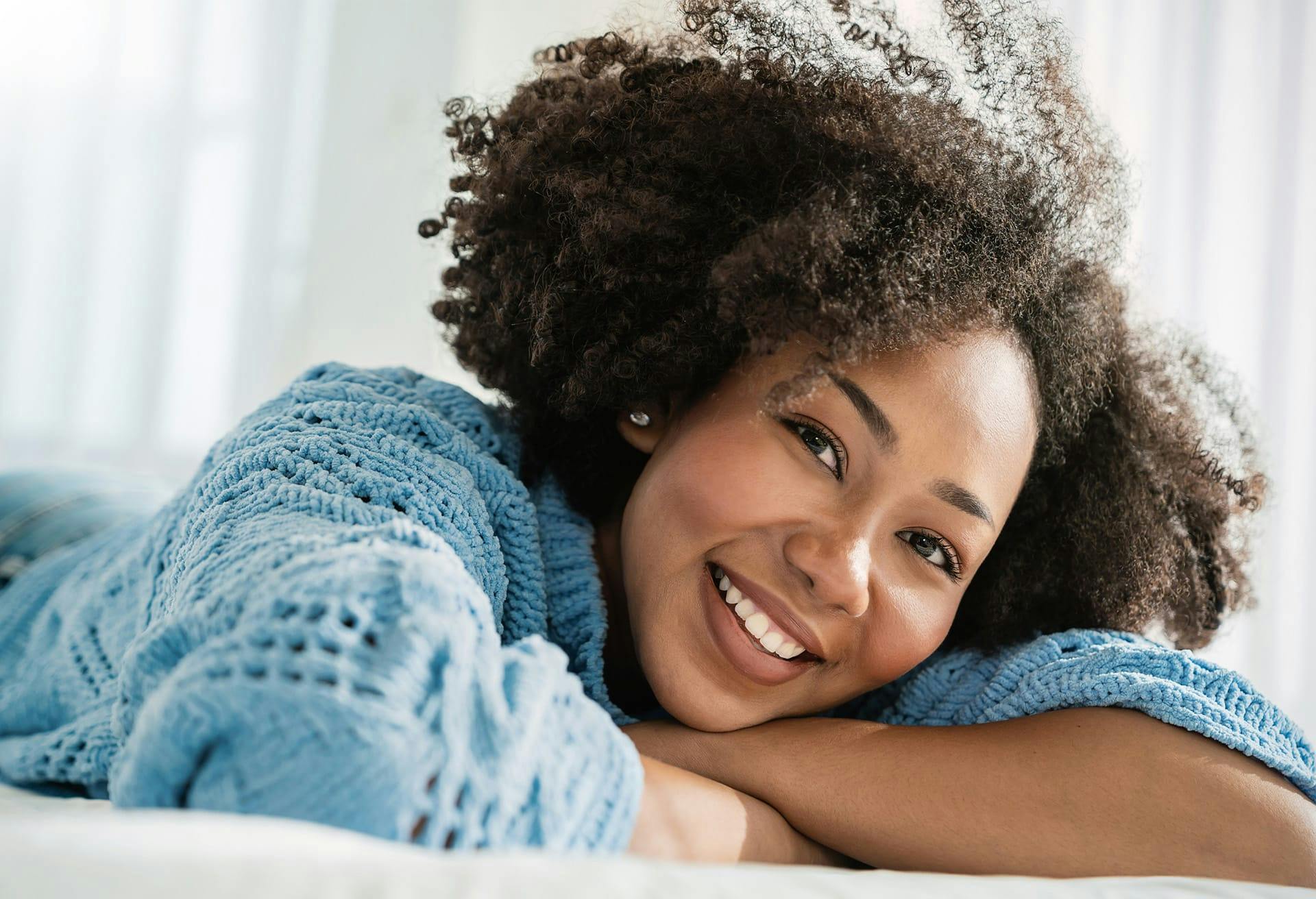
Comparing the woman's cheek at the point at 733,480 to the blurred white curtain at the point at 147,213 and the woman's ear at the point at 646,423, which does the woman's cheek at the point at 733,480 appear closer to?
the woman's ear at the point at 646,423

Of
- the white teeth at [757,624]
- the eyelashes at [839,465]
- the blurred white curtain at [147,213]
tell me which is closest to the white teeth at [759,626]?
the white teeth at [757,624]

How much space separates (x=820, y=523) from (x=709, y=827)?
11.9 inches

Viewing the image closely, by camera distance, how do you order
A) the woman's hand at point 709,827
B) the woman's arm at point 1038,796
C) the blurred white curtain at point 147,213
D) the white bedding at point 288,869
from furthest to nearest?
the blurred white curtain at point 147,213
the woman's arm at point 1038,796
the woman's hand at point 709,827
the white bedding at point 288,869

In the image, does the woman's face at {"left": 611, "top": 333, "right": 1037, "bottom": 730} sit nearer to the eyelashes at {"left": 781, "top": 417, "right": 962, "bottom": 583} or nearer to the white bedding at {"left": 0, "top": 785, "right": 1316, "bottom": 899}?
the eyelashes at {"left": 781, "top": 417, "right": 962, "bottom": 583}

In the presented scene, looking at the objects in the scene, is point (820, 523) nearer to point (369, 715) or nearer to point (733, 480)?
point (733, 480)

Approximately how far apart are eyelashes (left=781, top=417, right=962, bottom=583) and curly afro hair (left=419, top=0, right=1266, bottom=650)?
6cm

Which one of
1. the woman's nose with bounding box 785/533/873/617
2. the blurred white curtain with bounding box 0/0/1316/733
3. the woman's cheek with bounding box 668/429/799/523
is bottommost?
the woman's nose with bounding box 785/533/873/617

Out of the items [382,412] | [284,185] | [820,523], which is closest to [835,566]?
[820,523]

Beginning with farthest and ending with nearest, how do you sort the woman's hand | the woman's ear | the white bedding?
1. the woman's ear
2. the woman's hand
3. the white bedding

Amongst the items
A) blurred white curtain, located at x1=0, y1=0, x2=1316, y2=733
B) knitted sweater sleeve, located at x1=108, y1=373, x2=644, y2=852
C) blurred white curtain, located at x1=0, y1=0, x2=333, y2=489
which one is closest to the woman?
knitted sweater sleeve, located at x1=108, y1=373, x2=644, y2=852

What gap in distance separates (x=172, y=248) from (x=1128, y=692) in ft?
9.38

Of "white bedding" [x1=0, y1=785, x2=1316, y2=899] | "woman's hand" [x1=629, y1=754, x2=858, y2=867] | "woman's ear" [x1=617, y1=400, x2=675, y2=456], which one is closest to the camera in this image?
"white bedding" [x1=0, y1=785, x2=1316, y2=899]

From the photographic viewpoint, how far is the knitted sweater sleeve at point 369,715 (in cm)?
54

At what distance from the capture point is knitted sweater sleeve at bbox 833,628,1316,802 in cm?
91
